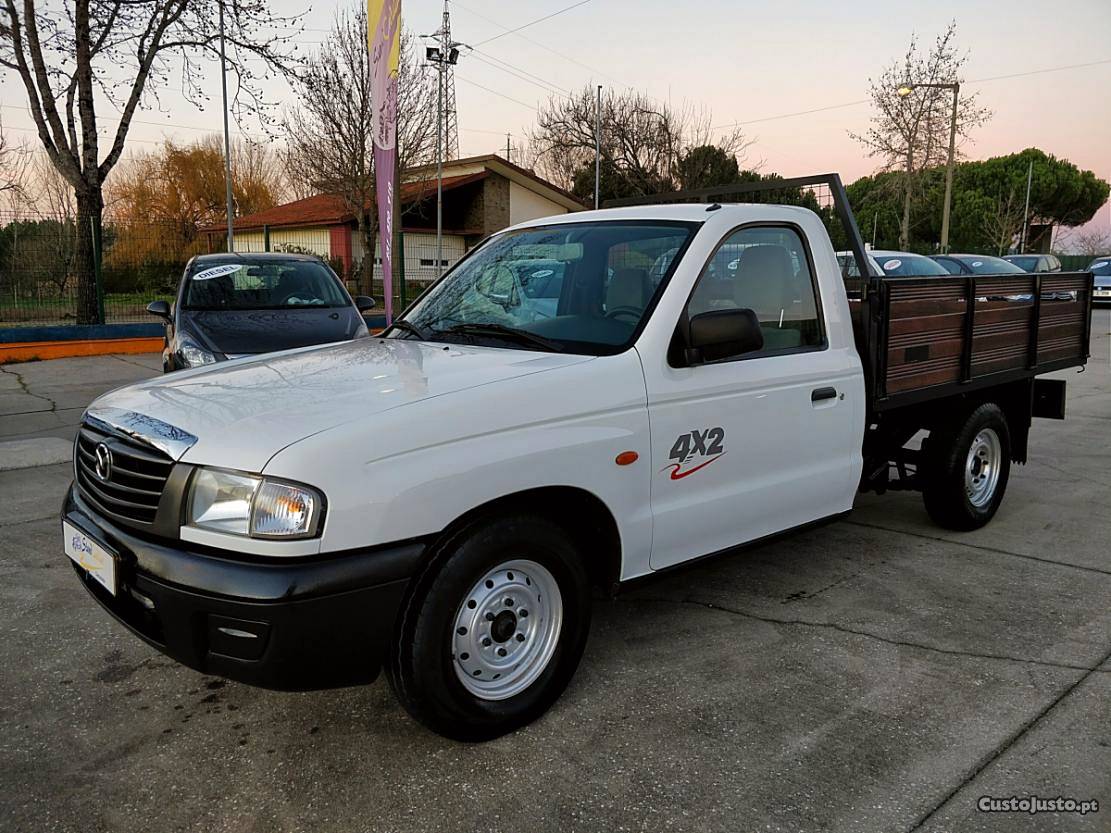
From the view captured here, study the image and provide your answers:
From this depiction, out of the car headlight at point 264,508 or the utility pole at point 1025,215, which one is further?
the utility pole at point 1025,215

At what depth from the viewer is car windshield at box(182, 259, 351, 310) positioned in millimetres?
8977

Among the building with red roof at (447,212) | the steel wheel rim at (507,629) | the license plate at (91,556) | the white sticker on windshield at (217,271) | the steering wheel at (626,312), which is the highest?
the building with red roof at (447,212)

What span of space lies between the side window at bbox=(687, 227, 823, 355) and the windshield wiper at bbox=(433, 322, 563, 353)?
61 cm

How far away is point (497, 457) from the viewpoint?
9.09ft

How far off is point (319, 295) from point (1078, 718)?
26.6 feet

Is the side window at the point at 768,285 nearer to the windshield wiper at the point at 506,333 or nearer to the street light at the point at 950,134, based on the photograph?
the windshield wiper at the point at 506,333

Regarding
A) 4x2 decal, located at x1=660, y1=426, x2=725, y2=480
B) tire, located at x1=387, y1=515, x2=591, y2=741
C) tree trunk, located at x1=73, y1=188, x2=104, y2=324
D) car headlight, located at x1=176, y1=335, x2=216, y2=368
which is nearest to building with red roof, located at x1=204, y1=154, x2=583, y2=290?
tree trunk, located at x1=73, y1=188, x2=104, y2=324

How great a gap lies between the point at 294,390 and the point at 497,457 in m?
0.77

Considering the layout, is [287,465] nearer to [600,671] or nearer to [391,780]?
[391,780]

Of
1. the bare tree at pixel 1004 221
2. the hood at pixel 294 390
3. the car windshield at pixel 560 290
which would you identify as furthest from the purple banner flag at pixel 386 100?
the bare tree at pixel 1004 221

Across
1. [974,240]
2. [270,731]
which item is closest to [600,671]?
[270,731]

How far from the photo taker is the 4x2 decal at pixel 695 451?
3361 millimetres

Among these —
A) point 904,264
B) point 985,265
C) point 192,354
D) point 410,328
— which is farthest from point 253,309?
point 985,265

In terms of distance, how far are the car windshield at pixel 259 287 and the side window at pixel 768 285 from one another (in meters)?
6.33
